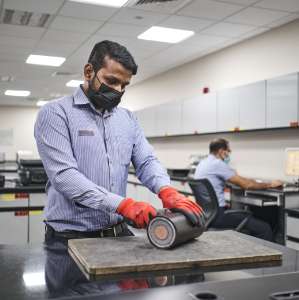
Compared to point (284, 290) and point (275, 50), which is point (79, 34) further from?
point (284, 290)

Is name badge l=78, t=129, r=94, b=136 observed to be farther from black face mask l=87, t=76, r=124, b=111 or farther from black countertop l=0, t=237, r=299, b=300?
black countertop l=0, t=237, r=299, b=300

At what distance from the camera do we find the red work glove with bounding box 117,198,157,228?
1274mm

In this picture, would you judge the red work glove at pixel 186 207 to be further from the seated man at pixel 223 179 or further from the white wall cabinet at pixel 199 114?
the white wall cabinet at pixel 199 114

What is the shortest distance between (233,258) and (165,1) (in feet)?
10.7

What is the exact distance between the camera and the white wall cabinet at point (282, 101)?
4.30 meters

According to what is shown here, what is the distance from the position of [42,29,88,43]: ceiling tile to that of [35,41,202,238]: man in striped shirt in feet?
12.2

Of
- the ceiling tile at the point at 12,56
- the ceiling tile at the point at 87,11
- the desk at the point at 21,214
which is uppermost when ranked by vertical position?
the ceiling tile at the point at 87,11

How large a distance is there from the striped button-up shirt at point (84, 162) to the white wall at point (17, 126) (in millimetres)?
11638

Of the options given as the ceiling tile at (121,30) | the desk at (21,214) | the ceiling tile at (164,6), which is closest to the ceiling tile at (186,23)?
the ceiling tile at (164,6)

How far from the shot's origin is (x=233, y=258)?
1.17m

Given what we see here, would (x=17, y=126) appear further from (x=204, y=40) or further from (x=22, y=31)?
(x=204, y=40)

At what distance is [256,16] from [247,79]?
3.64ft

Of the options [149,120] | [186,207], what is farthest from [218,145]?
[149,120]

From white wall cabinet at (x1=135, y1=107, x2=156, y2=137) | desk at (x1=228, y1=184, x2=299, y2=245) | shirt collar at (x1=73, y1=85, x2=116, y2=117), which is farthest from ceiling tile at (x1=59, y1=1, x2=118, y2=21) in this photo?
white wall cabinet at (x1=135, y1=107, x2=156, y2=137)
